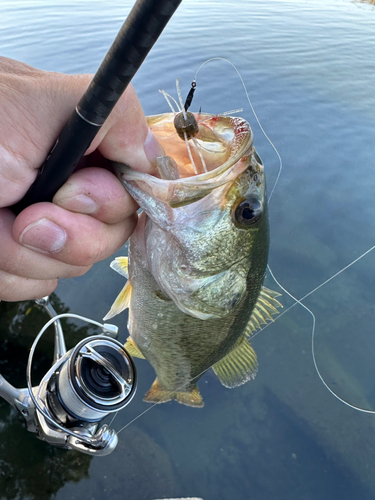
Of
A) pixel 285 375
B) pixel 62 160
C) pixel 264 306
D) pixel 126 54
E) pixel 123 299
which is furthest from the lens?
pixel 285 375

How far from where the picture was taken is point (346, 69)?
22.7 ft

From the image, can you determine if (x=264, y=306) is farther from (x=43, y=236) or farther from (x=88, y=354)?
(x=43, y=236)

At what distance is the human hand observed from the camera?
41.3 inches

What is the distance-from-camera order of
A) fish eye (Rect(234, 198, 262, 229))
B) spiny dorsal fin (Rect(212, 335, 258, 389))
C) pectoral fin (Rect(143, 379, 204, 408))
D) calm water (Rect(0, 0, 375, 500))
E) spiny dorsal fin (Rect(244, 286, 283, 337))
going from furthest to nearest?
calm water (Rect(0, 0, 375, 500)), pectoral fin (Rect(143, 379, 204, 408)), spiny dorsal fin (Rect(212, 335, 258, 389)), spiny dorsal fin (Rect(244, 286, 283, 337)), fish eye (Rect(234, 198, 262, 229))

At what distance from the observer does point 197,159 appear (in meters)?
1.37

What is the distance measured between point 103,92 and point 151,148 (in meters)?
0.38

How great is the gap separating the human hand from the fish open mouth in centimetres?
7

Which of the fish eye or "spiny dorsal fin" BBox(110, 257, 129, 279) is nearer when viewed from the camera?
the fish eye

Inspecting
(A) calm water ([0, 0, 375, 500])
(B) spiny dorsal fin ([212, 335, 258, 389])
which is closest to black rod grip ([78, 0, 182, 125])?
(B) spiny dorsal fin ([212, 335, 258, 389])

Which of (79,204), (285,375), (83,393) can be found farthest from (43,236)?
(285,375)

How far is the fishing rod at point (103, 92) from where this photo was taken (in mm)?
712

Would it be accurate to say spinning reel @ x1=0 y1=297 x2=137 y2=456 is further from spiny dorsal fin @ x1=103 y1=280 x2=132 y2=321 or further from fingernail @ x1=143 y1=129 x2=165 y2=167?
fingernail @ x1=143 y1=129 x2=165 y2=167

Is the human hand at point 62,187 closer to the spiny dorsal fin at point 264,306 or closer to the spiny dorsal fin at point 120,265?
the spiny dorsal fin at point 120,265

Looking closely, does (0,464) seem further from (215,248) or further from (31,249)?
(215,248)
